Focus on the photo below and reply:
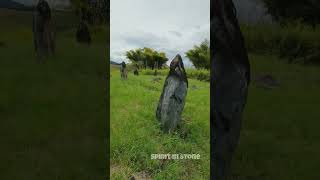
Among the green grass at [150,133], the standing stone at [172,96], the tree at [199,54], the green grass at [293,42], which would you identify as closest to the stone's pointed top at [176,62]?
the standing stone at [172,96]

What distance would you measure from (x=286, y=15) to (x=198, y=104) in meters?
2.48

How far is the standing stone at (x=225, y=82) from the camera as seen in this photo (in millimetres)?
5758

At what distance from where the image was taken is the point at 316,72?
24.1 feet
